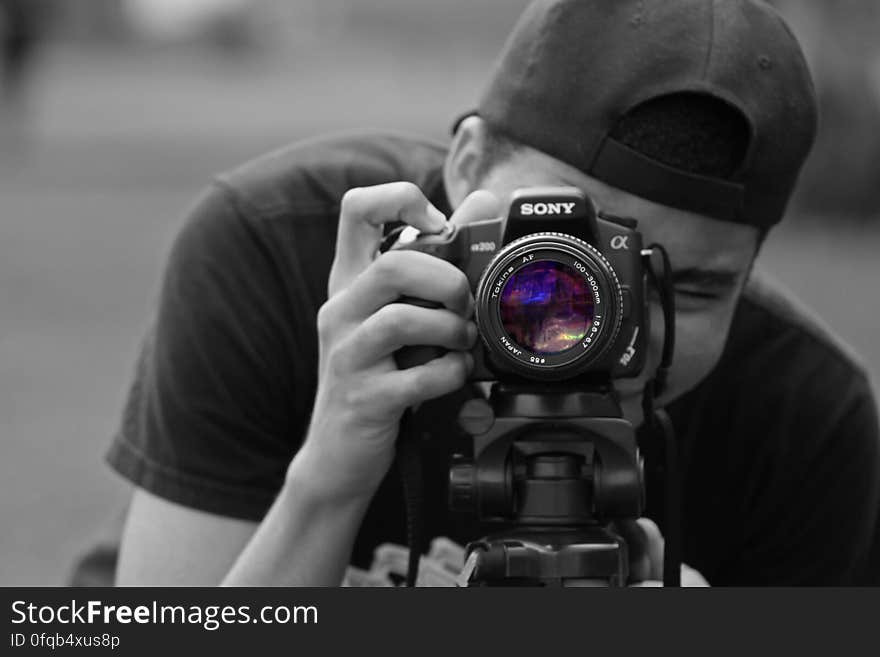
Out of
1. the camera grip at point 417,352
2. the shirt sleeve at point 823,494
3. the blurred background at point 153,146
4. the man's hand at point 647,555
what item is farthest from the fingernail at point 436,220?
the blurred background at point 153,146

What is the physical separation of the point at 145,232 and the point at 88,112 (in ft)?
29.5

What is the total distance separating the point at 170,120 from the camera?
19.2m

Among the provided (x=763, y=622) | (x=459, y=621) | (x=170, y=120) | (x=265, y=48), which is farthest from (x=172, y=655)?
(x=265, y=48)

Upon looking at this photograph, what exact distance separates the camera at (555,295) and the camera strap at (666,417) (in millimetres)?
130

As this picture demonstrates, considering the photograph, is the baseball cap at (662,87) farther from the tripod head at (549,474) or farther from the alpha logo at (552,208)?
the tripod head at (549,474)

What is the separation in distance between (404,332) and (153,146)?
14848 mm

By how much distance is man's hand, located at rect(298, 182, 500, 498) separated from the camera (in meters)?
2.14

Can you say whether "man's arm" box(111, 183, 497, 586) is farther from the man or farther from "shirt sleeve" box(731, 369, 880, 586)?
"shirt sleeve" box(731, 369, 880, 586)

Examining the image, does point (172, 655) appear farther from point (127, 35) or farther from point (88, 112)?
point (127, 35)

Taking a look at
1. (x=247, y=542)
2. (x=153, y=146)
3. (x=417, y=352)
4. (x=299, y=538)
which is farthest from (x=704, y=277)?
(x=153, y=146)

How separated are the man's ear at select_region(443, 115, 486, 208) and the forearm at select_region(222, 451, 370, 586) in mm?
547

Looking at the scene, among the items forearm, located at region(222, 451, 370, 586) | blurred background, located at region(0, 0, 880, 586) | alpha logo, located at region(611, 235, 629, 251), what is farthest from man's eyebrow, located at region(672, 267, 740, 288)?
blurred background, located at region(0, 0, 880, 586)

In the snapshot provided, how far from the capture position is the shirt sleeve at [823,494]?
283 centimetres

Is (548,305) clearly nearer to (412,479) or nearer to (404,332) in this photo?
(404,332)
